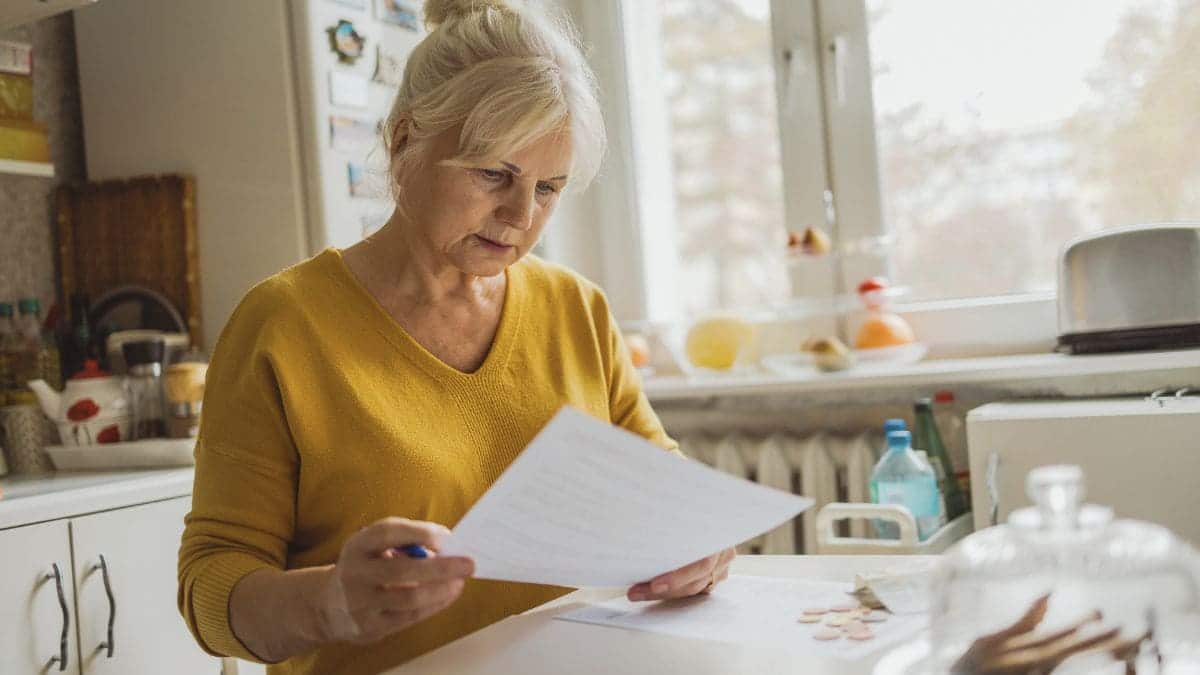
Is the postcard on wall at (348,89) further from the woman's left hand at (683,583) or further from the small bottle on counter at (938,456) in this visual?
the woman's left hand at (683,583)

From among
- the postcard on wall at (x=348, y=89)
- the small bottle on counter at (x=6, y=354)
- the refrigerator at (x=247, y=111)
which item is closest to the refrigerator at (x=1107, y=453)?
the refrigerator at (x=247, y=111)

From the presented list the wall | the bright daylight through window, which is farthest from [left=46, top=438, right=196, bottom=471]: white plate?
the bright daylight through window

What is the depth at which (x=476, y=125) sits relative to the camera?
1061 mm

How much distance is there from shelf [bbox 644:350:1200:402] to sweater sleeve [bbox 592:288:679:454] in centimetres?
64

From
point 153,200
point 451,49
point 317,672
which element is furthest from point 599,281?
point 317,672

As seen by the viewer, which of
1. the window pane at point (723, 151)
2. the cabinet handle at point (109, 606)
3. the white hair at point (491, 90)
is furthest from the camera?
the window pane at point (723, 151)

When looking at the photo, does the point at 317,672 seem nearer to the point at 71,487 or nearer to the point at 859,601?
the point at 859,601

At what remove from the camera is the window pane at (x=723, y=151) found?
7.22 feet

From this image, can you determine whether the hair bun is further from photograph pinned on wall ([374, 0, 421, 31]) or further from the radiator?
the radiator

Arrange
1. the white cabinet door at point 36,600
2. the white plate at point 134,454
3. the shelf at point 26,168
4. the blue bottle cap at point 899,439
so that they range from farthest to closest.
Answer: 1. the shelf at point 26,168
2. the white plate at point 134,454
3. the blue bottle cap at point 899,439
4. the white cabinet door at point 36,600

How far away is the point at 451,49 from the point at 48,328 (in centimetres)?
129

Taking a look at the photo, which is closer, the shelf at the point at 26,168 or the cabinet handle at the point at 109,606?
the cabinet handle at the point at 109,606

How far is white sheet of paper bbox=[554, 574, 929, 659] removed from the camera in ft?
2.62

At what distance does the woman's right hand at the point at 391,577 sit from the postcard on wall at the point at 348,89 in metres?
1.33
